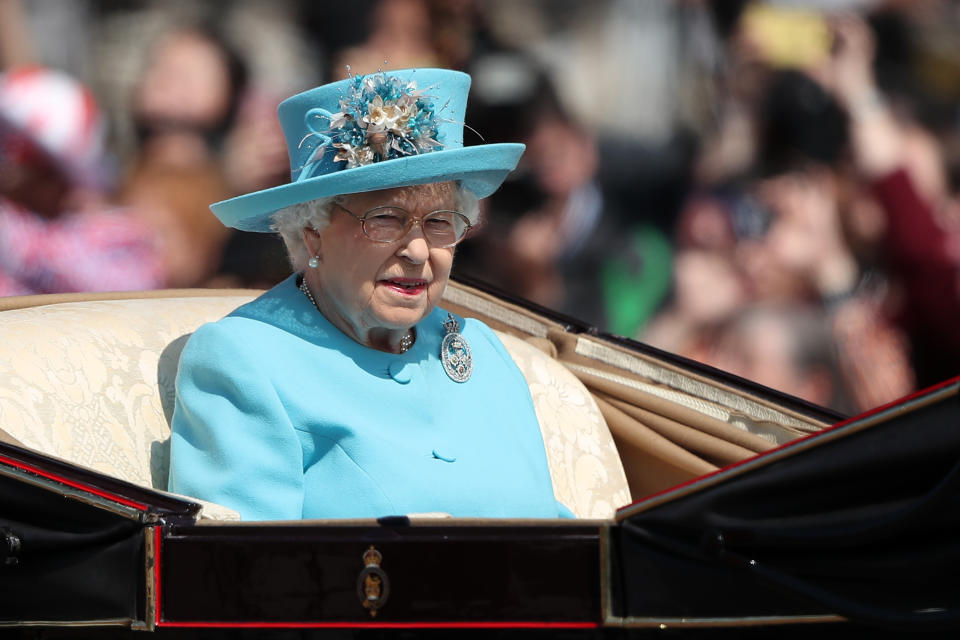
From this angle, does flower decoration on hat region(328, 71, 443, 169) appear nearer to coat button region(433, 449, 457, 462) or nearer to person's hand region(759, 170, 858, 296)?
coat button region(433, 449, 457, 462)

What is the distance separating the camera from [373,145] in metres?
2.42

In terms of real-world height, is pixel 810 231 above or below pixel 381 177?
above

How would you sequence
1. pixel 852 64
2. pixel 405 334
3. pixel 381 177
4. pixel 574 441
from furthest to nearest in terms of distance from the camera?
pixel 852 64 < pixel 574 441 < pixel 405 334 < pixel 381 177

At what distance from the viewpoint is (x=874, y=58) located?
547 cm

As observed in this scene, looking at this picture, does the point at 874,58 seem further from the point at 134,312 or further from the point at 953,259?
the point at 134,312

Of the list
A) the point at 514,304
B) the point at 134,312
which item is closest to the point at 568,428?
the point at 514,304

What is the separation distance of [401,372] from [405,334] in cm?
14

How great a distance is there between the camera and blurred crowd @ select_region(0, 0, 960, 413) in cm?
525

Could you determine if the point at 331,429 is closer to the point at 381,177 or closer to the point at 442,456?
the point at 442,456

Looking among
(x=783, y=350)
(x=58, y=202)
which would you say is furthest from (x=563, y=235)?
(x=58, y=202)

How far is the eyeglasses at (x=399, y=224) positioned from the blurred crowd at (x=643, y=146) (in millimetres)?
2762

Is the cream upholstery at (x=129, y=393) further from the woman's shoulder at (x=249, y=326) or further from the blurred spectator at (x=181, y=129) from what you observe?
the blurred spectator at (x=181, y=129)

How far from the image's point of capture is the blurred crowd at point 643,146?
17.2ft

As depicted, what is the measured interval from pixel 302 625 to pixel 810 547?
0.79 meters
